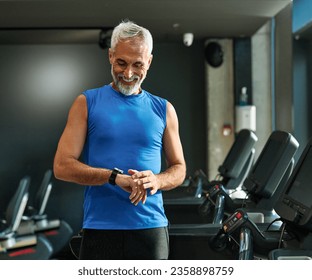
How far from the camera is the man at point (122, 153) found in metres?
1.82

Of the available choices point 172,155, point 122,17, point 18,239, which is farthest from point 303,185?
point 18,239

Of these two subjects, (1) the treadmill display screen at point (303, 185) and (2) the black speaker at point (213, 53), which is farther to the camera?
(2) the black speaker at point (213, 53)

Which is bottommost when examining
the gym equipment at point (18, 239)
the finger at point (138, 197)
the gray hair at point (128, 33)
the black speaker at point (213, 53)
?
the gym equipment at point (18, 239)

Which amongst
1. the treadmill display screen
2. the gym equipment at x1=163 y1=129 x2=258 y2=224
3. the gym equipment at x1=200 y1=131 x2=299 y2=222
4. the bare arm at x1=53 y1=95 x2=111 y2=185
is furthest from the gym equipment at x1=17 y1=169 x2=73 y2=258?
the bare arm at x1=53 y1=95 x2=111 y2=185

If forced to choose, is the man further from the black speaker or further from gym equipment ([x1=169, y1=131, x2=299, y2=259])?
the black speaker

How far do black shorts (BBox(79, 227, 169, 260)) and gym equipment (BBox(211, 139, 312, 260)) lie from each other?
1.07ft

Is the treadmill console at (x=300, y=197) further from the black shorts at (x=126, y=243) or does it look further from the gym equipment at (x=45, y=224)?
the gym equipment at (x=45, y=224)

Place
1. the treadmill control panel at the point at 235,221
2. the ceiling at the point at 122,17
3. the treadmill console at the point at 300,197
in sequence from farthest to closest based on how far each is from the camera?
1. the ceiling at the point at 122,17
2. the treadmill control panel at the point at 235,221
3. the treadmill console at the point at 300,197

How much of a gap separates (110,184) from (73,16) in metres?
3.78

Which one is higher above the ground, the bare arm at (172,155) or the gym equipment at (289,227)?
the bare arm at (172,155)

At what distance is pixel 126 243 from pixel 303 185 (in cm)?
64

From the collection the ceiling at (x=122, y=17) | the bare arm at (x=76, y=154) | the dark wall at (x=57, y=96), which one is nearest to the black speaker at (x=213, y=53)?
the dark wall at (x=57, y=96)
